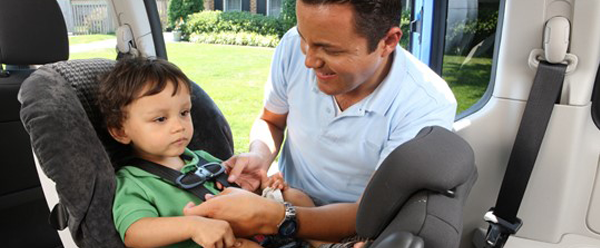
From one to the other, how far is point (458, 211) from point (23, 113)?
1.30 m

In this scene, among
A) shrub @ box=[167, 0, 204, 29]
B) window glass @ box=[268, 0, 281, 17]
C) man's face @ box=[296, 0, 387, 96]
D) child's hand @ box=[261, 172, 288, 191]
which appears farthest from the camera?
window glass @ box=[268, 0, 281, 17]

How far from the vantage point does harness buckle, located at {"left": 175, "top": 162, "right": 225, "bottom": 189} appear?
1.73 meters

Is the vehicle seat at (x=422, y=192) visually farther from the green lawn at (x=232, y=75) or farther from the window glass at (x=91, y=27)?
the green lawn at (x=232, y=75)

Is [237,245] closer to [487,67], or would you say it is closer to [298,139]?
[298,139]

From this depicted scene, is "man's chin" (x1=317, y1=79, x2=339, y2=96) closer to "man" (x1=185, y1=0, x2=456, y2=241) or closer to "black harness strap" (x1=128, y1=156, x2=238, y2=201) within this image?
"man" (x1=185, y1=0, x2=456, y2=241)

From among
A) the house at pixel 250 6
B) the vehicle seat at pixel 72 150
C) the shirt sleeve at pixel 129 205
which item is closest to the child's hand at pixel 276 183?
the shirt sleeve at pixel 129 205

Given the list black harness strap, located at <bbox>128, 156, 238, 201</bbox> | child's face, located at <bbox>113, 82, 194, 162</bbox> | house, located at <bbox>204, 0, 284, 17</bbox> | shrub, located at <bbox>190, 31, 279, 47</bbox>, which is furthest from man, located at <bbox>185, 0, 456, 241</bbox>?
house, located at <bbox>204, 0, 284, 17</bbox>

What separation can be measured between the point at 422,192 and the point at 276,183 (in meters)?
0.81

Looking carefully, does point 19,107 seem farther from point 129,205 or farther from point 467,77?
point 467,77

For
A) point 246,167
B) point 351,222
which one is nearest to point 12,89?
point 246,167

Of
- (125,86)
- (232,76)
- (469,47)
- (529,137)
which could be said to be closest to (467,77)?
(469,47)

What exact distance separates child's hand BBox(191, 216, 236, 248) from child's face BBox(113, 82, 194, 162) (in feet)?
1.05

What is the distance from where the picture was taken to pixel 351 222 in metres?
1.61

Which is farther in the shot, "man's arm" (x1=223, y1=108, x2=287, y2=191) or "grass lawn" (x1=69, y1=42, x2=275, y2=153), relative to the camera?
"grass lawn" (x1=69, y1=42, x2=275, y2=153)
